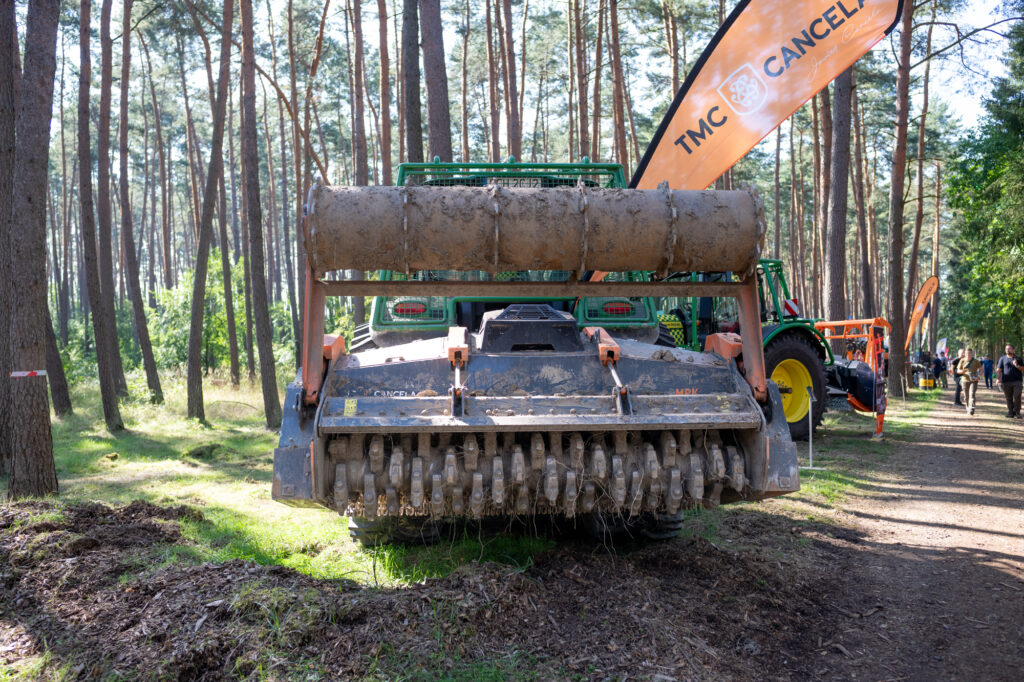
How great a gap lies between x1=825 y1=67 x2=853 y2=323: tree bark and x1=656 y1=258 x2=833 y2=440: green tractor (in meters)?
5.00

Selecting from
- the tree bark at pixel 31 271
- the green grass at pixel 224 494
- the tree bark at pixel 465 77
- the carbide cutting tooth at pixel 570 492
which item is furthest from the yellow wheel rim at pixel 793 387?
the tree bark at pixel 465 77

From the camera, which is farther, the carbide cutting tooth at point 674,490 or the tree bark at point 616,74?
the tree bark at point 616,74

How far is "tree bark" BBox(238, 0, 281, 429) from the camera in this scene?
44.2ft

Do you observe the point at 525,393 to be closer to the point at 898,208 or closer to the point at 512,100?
the point at 512,100

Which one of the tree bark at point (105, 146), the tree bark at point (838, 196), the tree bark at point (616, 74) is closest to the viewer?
the tree bark at point (105, 146)

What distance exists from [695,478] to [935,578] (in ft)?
7.94

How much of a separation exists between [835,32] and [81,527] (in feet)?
27.2

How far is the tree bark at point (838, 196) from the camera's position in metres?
16.2

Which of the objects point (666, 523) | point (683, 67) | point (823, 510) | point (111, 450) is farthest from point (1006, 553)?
point (683, 67)

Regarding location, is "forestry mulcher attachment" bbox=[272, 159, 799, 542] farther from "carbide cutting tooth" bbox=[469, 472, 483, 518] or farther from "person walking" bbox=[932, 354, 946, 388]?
"person walking" bbox=[932, 354, 946, 388]

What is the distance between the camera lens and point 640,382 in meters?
4.72

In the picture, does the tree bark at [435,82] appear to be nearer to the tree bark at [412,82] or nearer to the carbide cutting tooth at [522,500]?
the tree bark at [412,82]

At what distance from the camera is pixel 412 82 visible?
43.4 feet

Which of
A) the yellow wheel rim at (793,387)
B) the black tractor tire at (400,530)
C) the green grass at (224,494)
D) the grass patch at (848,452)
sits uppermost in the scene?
the yellow wheel rim at (793,387)
